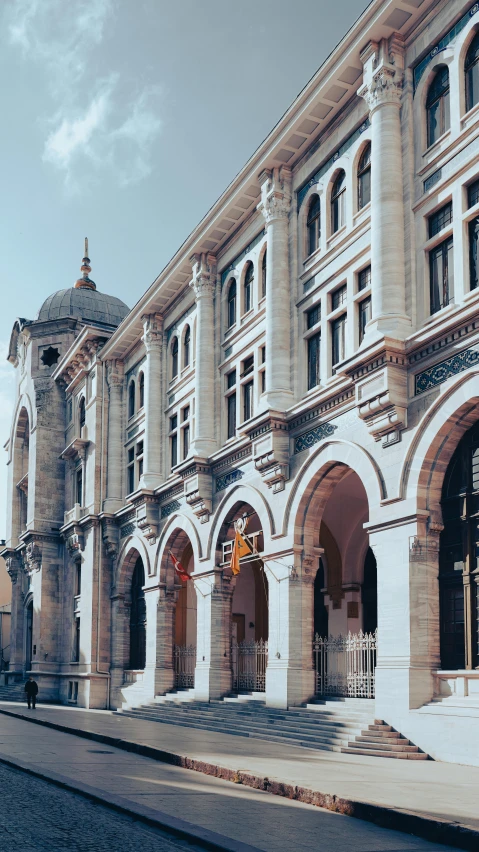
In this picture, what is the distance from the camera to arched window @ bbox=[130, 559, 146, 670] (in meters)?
39.9

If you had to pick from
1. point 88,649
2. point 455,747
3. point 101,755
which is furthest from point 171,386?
point 455,747

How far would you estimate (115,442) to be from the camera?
141 ft

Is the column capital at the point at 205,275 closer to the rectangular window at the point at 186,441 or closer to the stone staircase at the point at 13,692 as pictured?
the rectangular window at the point at 186,441

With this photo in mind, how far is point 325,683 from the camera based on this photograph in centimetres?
2670

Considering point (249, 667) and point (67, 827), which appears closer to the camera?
point (67, 827)

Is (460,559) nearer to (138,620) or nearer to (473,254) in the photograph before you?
(473,254)

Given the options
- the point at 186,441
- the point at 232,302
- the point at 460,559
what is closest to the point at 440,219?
the point at 460,559

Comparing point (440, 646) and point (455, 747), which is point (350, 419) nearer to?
point (440, 646)

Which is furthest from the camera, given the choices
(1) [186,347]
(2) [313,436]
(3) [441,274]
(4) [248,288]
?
(1) [186,347]

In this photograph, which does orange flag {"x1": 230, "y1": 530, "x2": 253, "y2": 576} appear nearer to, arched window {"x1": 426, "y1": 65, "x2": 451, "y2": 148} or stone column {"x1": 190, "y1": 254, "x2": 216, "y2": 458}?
stone column {"x1": 190, "y1": 254, "x2": 216, "y2": 458}

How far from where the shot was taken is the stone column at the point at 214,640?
30.5 m

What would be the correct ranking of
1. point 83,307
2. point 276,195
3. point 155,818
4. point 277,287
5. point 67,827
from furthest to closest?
point 83,307, point 276,195, point 277,287, point 155,818, point 67,827

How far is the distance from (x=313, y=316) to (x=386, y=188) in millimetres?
5482

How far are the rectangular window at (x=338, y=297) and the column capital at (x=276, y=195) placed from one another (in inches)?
142
